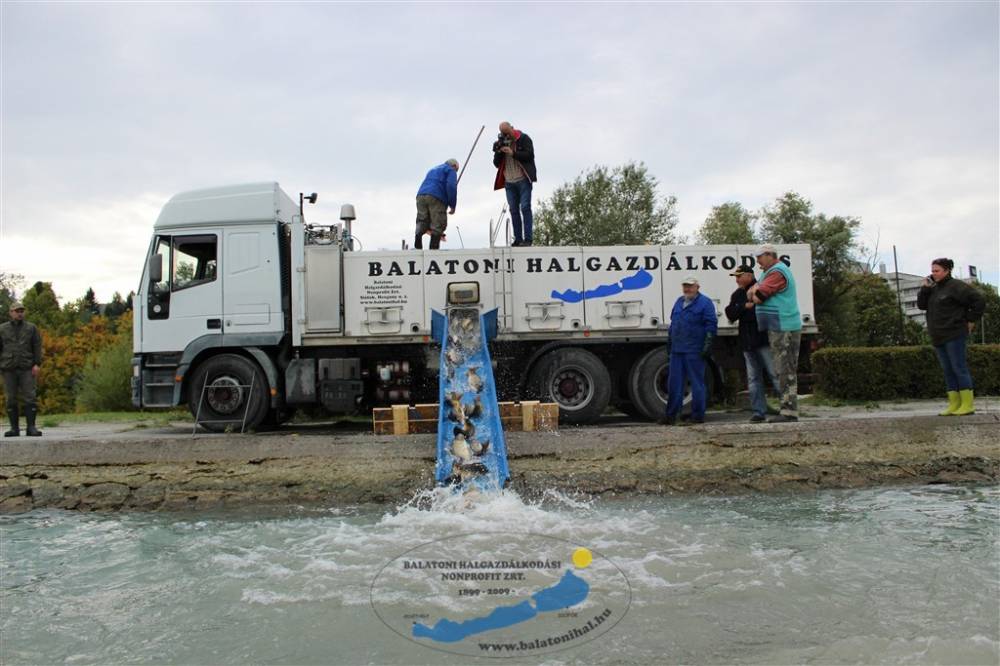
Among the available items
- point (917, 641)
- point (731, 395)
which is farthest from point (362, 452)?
point (731, 395)

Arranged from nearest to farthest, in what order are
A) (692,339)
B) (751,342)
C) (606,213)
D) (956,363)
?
(956,363), (692,339), (751,342), (606,213)

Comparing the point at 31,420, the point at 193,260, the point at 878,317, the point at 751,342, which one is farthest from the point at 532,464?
the point at 878,317

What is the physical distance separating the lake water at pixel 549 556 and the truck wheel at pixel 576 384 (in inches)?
124

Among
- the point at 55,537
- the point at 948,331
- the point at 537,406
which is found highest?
the point at 948,331

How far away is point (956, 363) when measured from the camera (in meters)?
8.85

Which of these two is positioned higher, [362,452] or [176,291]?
[176,291]

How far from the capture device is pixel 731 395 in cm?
1435

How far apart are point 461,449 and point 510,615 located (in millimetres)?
3441

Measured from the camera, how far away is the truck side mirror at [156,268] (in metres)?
10.5

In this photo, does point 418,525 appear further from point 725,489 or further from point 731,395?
point 731,395

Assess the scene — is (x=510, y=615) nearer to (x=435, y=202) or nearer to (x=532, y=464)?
(x=532, y=464)

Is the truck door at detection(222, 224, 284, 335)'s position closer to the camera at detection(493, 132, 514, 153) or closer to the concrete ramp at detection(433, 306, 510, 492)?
the concrete ramp at detection(433, 306, 510, 492)

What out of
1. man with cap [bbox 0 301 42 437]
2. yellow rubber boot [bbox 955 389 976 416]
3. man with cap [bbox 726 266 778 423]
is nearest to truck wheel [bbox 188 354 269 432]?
man with cap [bbox 0 301 42 437]

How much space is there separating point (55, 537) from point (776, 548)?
6296mm
